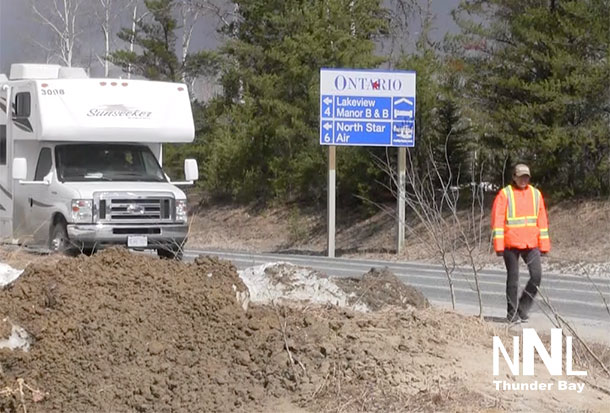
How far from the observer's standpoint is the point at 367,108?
26.7 m

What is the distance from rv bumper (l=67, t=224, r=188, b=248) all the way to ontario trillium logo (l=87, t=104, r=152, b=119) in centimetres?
200

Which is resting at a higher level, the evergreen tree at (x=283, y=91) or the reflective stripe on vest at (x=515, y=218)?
the evergreen tree at (x=283, y=91)

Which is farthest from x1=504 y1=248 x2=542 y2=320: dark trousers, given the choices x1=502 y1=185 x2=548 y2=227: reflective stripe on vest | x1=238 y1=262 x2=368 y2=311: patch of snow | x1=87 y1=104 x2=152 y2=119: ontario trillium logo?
x1=87 y1=104 x2=152 y2=119: ontario trillium logo

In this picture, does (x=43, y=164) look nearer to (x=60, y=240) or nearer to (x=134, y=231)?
(x=60, y=240)

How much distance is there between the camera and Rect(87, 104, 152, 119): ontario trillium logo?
59.3 feet

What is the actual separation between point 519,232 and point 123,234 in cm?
759

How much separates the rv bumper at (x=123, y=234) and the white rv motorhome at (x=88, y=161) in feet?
0.05

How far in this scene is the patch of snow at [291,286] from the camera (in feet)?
33.5

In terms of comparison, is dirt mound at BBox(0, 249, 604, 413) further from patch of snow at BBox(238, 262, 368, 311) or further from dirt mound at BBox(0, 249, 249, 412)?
patch of snow at BBox(238, 262, 368, 311)

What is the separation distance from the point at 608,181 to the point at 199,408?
20.6 metres

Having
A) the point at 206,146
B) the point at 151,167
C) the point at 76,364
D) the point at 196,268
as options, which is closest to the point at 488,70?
the point at 151,167

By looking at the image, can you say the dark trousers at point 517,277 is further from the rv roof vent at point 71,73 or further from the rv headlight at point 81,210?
the rv roof vent at point 71,73

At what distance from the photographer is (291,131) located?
3631 cm

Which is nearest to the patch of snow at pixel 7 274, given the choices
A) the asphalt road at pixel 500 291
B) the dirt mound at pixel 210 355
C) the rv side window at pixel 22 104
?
the dirt mound at pixel 210 355
